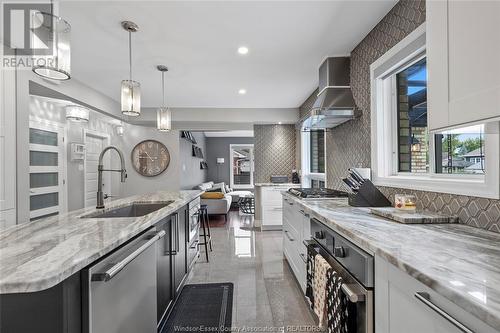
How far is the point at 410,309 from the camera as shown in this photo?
867 millimetres

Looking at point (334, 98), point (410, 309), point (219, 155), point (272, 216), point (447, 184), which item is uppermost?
point (334, 98)

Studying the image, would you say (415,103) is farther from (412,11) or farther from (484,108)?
(484,108)

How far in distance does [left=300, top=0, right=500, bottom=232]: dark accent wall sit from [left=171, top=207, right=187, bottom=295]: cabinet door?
1.89 m

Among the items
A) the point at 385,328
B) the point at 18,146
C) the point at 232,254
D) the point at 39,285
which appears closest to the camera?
the point at 39,285

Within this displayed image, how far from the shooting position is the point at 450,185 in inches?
59.1

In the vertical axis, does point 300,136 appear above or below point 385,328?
above

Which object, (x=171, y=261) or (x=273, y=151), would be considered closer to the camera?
(x=171, y=261)

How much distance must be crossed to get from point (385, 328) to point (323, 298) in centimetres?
53

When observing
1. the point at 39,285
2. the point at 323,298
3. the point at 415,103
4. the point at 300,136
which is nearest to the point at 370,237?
the point at 323,298

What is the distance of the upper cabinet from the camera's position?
84cm

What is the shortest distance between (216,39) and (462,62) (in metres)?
2.19

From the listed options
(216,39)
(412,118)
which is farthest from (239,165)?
(412,118)

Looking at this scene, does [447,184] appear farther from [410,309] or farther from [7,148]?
[7,148]

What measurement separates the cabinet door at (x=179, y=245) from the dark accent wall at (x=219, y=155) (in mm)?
7729
